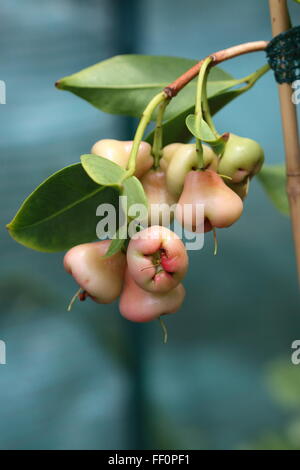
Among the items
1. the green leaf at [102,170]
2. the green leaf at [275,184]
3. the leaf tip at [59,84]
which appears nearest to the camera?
the green leaf at [102,170]

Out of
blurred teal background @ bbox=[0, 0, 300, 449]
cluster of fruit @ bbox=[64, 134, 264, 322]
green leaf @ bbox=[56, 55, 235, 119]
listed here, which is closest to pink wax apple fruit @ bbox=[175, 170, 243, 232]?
cluster of fruit @ bbox=[64, 134, 264, 322]

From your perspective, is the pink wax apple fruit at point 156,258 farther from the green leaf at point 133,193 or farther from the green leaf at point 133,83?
the green leaf at point 133,83

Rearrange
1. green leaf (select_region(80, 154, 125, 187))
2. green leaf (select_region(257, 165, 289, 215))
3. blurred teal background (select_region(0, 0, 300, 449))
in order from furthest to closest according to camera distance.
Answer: blurred teal background (select_region(0, 0, 300, 449)) < green leaf (select_region(257, 165, 289, 215)) < green leaf (select_region(80, 154, 125, 187))

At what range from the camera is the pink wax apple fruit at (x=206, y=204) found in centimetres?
36

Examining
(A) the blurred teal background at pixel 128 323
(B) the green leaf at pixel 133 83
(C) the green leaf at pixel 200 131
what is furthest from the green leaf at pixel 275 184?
(A) the blurred teal background at pixel 128 323

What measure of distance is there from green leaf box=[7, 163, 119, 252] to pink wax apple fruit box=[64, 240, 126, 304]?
2 cm

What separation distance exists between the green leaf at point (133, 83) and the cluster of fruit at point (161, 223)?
0.08 meters

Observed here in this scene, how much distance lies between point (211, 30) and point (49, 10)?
318 millimetres

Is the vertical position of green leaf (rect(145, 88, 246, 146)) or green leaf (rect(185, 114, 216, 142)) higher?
green leaf (rect(145, 88, 246, 146))

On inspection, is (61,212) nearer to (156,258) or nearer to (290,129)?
(156,258)

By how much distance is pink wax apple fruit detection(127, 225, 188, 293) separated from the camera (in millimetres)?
343

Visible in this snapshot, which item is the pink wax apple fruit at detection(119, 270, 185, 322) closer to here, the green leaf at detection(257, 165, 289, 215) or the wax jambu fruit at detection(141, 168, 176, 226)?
the wax jambu fruit at detection(141, 168, 176, 226)

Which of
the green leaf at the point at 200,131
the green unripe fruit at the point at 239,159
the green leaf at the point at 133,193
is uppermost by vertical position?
the green unripe fruit at the point at 239,159

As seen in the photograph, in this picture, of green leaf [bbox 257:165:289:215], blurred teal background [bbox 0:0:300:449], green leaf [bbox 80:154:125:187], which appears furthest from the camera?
blurred teal background [bbox 0:0:300:449]
